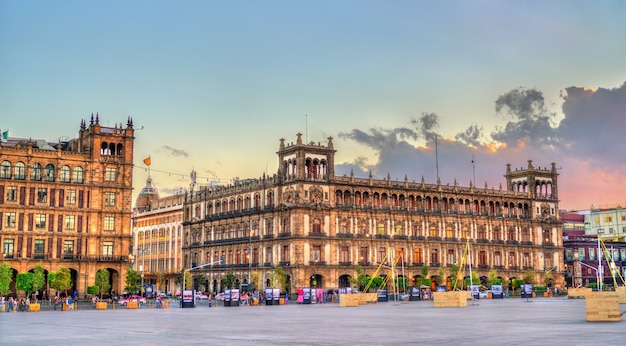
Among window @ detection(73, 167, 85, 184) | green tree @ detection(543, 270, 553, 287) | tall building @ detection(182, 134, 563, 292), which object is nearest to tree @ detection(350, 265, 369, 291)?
tall building @ detection(182, 134, 563, 292)

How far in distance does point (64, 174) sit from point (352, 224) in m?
40.6

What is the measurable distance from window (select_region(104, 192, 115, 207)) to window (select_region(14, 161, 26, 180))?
10329 mm

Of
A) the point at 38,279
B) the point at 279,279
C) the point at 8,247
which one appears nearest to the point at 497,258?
the point at 279,279

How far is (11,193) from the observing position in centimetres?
9575

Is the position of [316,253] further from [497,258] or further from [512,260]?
[512,260]

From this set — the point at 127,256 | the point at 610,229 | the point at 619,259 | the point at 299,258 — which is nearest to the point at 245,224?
the point at 299,258

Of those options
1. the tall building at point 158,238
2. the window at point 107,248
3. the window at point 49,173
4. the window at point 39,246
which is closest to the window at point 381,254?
the window at point 107,248

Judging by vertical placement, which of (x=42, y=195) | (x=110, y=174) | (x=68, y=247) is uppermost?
(x=110, y=174)

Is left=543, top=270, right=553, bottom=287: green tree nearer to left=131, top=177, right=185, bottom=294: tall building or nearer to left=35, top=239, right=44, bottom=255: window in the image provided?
left=131, top=177, right=185, bottom=294: tall building

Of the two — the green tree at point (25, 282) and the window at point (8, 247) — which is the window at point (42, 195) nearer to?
the window at point (8, 247)

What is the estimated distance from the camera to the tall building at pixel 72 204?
95.7 meters

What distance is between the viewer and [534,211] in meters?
134

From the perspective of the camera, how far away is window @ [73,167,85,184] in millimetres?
99500

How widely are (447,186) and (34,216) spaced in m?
62.7
